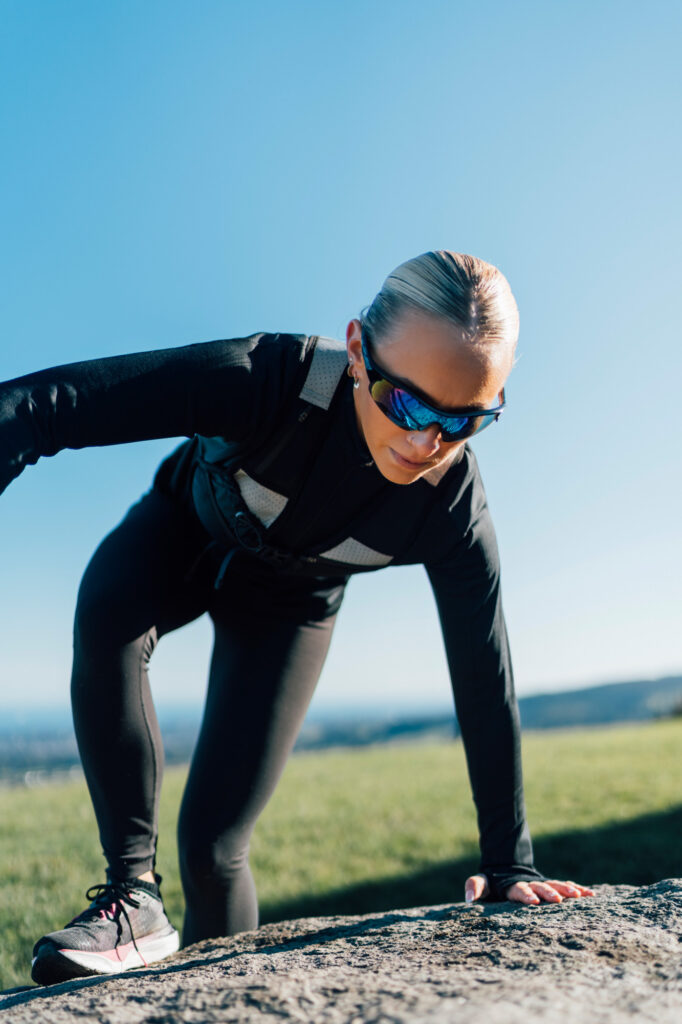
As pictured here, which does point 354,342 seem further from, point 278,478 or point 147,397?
point 147,397

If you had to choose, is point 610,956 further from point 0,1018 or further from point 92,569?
point 92,569

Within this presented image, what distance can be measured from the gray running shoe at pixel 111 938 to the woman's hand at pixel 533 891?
891mm

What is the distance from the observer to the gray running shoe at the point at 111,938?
6.97 ft

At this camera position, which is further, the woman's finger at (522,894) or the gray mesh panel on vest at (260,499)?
the woman's finger at (522,894)

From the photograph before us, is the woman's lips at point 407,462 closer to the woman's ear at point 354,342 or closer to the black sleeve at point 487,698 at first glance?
the woman's ear at point 354,342

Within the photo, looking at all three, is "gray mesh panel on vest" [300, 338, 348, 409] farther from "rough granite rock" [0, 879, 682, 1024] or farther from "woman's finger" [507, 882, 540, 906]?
"woman's finger" [507, 882, 540, 906]

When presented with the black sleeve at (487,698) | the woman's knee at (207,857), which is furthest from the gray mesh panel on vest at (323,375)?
the woman's knee at (207,857)

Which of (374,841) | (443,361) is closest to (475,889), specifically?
(443,361)

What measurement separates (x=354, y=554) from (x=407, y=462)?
1.41 feet

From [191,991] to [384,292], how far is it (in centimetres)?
156

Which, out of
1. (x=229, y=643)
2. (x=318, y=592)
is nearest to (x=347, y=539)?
(x=318, y=592)

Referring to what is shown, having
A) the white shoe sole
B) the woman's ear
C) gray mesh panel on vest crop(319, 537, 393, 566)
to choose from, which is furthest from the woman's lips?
the white shoe sole

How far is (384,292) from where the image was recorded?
2.02 m

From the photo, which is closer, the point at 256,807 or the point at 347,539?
the point at 347,539
